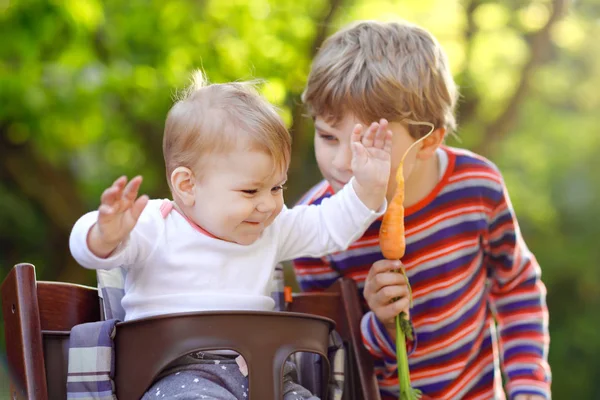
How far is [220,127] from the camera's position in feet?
6.05

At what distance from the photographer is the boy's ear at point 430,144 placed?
2.34 meters

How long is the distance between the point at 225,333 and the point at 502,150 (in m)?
4.51

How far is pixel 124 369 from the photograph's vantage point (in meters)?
1.74

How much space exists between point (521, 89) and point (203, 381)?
4.24m

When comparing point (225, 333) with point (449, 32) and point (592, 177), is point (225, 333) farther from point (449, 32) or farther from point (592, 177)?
point (592, 177)

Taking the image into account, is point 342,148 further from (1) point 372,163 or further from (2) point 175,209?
(2) point 175,209

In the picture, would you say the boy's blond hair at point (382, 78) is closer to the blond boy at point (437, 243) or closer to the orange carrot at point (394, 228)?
the blond boy at point (437, 243)

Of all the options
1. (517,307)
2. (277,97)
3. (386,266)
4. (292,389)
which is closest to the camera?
(292,389)

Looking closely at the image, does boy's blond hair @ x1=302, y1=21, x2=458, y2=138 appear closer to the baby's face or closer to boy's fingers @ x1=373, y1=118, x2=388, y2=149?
boy's fingers @ x1=373, y1=118, x2=388, y2=149

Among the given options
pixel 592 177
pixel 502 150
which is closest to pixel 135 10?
pixel 502 150

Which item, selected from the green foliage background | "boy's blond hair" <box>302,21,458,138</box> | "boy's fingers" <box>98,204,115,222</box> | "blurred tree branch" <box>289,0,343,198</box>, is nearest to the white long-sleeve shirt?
"boy's fingers" <box>98,204,115,222</box>

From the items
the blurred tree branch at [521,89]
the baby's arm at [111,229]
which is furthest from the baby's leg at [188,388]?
the blurred tree branch at [521,89]

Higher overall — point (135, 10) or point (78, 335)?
point (135, 10)

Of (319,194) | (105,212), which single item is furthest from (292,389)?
(319,194)
